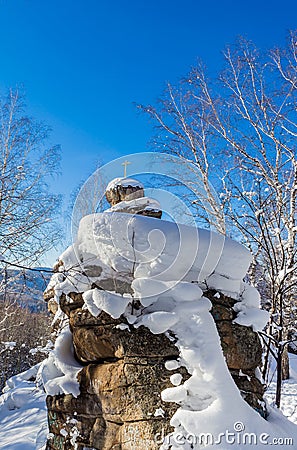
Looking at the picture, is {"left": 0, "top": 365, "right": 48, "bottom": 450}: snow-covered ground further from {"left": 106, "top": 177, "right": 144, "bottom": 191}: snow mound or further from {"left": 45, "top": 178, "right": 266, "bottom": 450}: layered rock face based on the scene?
{"left": 106, "top": 177, "right": 144, "bottom": 191}: snow mound

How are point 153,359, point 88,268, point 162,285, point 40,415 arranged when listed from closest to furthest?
point 153,359 → point 162,285 → point 88,268 → point 40,415

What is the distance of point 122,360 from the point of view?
114 inches

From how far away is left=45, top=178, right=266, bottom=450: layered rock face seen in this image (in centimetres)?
273

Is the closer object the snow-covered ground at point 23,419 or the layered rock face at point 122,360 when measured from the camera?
the layered rock face at point 122,360

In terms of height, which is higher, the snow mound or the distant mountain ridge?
the snow mound

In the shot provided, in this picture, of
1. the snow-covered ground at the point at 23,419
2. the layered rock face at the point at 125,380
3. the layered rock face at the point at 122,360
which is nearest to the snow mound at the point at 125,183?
the layered rock face at the point at 122,360

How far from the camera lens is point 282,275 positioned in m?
4.81

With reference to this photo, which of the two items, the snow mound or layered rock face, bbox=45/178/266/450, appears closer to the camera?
layered rock face, bbox=45/178/266/450

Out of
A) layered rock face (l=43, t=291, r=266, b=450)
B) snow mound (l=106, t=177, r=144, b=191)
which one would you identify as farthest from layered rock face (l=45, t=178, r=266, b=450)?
snow mound (l=106, t=177, r=144, b=191)

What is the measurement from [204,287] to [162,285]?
43cm

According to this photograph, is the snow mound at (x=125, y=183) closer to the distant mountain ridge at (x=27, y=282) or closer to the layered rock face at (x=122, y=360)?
the layered rock face at (x=122, y=360)

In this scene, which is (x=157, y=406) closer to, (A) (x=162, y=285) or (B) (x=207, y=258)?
(A) (x=162, y=285)

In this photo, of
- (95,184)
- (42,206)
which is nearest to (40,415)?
(42,206)

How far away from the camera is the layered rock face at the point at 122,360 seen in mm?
2727
